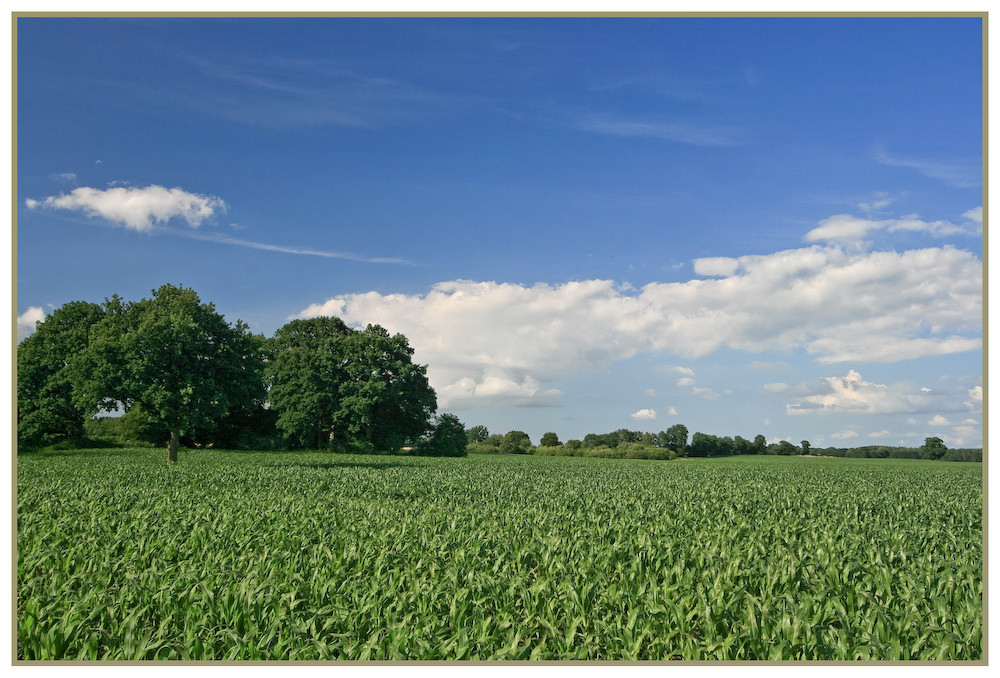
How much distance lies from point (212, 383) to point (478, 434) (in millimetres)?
44162

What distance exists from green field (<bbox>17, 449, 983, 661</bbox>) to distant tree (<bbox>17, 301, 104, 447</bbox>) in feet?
84.3

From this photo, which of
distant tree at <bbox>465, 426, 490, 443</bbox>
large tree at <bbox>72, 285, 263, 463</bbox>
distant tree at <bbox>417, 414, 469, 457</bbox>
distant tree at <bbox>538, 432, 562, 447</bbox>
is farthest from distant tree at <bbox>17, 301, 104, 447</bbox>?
distant tree at <bbox>538, 432, 562, 447</bbox>

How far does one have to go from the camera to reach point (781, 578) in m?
9.58

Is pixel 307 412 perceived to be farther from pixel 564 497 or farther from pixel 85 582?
pixel 85 582

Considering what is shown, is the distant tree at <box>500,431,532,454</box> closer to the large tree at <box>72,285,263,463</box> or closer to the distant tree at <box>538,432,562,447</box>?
the distant tree at <box>538,432,562,447</box>

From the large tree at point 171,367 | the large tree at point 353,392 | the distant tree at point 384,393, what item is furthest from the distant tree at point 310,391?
the large tree at point 171,367

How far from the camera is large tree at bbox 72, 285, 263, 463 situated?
30.3 meters

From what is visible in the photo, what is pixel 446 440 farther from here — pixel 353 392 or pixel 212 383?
pixel 212 383

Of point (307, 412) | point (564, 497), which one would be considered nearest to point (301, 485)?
point (564, 497)

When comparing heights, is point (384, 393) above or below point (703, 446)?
above

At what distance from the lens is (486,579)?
344 inches

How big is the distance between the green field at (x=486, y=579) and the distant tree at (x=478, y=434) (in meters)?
52.1

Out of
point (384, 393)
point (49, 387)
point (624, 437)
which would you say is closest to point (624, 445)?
point (624, 437)

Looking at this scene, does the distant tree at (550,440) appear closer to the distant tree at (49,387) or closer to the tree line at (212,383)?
the tree line at (212,383)
